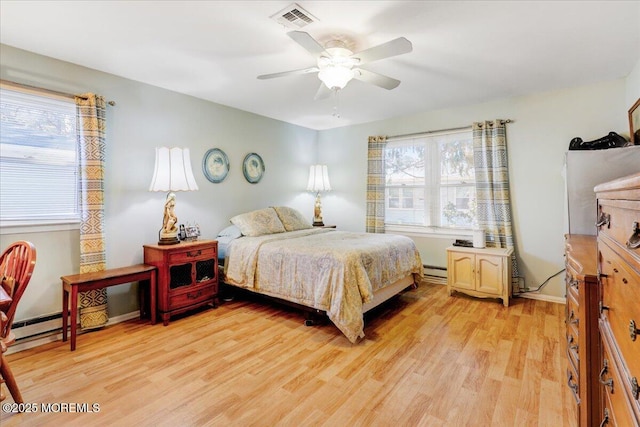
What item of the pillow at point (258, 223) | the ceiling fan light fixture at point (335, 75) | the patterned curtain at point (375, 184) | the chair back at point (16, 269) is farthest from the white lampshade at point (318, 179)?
the chair back at point (16, 269)

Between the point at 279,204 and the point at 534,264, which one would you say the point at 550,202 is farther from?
the point at 279,204

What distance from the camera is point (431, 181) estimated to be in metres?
4.38

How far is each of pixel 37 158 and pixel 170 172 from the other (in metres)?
1.03

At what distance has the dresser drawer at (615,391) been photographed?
0.71 m

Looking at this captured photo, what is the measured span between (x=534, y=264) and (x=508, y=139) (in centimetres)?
154

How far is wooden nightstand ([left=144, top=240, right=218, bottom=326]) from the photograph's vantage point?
2.95 metres

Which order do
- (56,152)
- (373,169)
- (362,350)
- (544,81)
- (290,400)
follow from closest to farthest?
(290,400)
(362,350)
(56,152)
(544,81)
(373,169)


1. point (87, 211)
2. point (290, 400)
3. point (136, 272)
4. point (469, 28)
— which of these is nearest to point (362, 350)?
point (290, 400)

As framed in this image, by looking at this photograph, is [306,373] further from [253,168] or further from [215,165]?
[253,168]

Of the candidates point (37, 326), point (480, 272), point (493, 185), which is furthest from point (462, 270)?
point (37, 326)

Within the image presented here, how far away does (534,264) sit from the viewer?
3607 millimetres

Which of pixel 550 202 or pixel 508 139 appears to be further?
pixel 508 139

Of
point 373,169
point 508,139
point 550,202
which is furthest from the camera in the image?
point 373,169

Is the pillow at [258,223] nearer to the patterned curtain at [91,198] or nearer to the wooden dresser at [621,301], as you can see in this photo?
the patterned curtain at [91,198]
